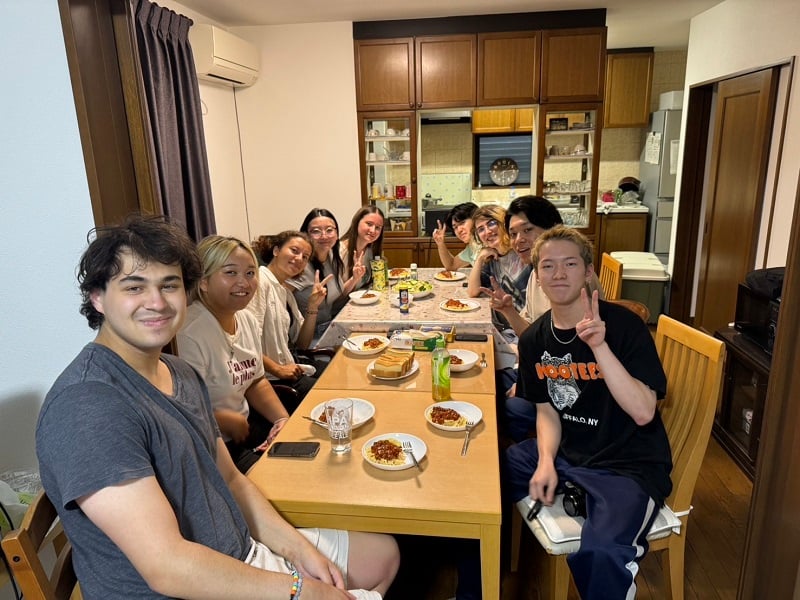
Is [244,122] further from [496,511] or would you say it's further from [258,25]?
[496,511]

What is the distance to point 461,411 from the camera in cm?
165

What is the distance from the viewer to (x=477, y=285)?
297 centimetres

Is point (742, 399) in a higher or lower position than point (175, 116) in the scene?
lower

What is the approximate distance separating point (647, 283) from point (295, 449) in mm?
3917

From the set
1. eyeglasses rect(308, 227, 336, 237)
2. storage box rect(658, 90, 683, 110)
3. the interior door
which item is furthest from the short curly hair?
storage box rect(658, 90, 683, 110)

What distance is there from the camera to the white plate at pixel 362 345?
2.18 meters

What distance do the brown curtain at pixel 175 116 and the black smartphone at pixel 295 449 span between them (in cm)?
217

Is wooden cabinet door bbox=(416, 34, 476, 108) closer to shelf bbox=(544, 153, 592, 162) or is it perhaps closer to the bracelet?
shelf bbox=(544, 153, 592, 162)

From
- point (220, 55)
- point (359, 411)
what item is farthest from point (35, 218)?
point (220, 55)

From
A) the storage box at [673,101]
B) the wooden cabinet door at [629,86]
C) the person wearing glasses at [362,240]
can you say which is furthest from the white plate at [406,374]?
the wooden cabinet door at [629,86]

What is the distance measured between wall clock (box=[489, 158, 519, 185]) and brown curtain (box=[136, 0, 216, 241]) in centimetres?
266

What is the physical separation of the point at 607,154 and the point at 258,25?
3.77 m

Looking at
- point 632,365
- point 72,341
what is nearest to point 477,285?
point 632,365

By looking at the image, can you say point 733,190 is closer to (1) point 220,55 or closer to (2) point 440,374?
(2) point 440,374
